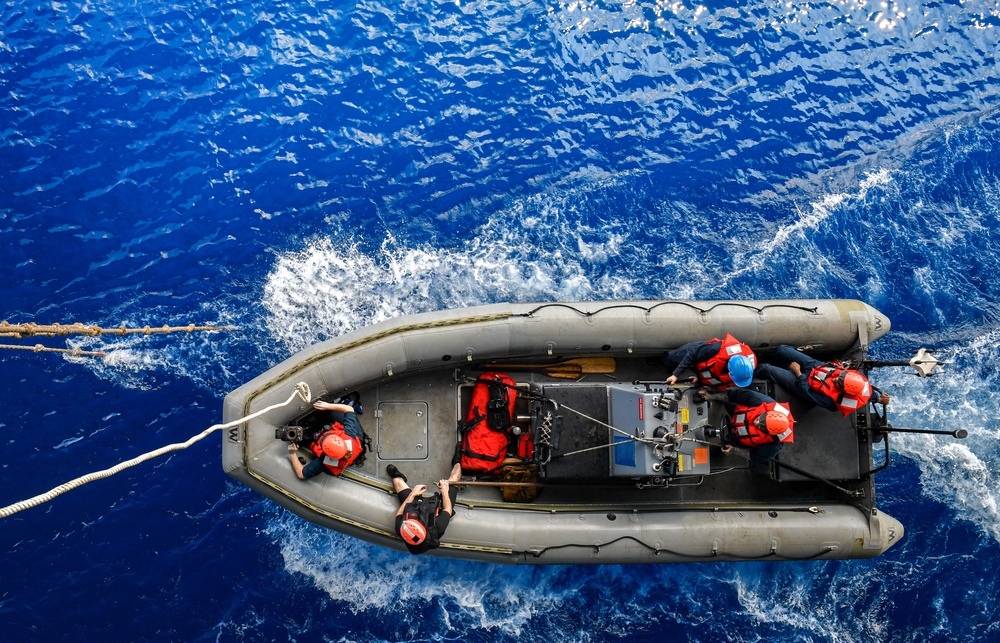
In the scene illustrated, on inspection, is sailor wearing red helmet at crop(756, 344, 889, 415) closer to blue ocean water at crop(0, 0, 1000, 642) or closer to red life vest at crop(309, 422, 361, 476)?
blue ocean water at crop(0, 0, 1000, 642)

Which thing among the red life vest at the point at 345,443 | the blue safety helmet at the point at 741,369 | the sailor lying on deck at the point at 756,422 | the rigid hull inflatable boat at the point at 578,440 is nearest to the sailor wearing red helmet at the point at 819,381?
the rigid hull inflatable boat at the point at 578,440

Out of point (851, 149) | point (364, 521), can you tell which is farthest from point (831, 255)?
point (364, 521)

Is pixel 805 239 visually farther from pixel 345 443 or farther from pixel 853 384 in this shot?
pixel 345 443

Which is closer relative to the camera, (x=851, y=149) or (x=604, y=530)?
(x=604, y=530)

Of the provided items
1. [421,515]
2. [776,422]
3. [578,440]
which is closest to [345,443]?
[421,515]

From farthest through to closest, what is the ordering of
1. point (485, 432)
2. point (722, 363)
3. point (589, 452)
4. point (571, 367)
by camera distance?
point (571, 367)
point (485, 432)
point (589, 452)
point (722, 363)

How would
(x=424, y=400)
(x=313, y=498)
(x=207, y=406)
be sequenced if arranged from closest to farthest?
(x=313, y=498), (x=424, y=400), (x=207, y=406)

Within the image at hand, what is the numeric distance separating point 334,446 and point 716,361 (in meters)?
3.11

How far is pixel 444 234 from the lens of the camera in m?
7.92

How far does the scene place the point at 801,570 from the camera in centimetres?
758

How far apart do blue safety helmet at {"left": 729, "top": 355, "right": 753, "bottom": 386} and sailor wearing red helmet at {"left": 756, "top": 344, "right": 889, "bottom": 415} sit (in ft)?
2.04

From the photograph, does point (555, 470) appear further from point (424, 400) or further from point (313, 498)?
point (313, 498)

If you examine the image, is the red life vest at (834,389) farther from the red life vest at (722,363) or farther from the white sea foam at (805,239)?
the white sea foam at (805,239)

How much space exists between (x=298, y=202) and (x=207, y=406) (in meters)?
2.43
